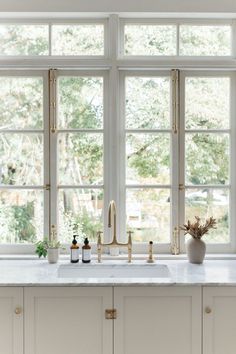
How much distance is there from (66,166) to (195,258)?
113cm

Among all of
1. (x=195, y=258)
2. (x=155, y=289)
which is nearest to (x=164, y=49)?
(x=195, y=258)

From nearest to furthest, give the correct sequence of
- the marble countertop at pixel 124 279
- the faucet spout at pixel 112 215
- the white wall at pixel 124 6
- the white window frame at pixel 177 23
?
1. the marble countertop at pixel 124 279
2. the faucet spout at pixel 112 215
3. the white wall at pixel 124 6
4. the white window frame at pixel 177 23

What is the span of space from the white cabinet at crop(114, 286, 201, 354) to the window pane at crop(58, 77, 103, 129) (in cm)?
130

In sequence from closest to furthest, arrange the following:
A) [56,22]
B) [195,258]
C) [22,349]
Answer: [22,349]
[195,258]
[56,22]

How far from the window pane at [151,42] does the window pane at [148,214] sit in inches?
40.2

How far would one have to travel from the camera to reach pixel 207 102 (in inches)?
126

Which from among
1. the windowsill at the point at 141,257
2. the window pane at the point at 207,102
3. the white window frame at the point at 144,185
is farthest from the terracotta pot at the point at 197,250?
the window pane at the point at 207,102

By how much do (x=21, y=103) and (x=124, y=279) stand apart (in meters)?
1.51

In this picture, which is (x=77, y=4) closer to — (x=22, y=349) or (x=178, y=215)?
(x=178, y=215)

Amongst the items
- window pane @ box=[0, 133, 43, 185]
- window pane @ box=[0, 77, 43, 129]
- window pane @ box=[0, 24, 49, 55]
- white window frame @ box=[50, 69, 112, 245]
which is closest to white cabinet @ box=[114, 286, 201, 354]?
white window frame @ box=[50, 69, 112, 245]

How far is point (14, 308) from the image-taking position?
98.1 inches

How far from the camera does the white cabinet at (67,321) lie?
97.9 inches

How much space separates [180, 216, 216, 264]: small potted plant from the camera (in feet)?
9.65

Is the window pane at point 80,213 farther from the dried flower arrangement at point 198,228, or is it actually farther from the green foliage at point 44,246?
the dried flower arrangement at point 198,228
